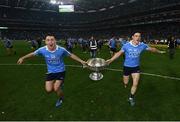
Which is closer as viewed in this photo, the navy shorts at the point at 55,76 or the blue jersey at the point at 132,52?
the navy shorts at the point at 55,76

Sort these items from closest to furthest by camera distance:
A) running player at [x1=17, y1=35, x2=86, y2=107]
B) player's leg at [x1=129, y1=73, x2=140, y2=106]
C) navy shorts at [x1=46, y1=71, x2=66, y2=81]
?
running player at [x1=17, y1=35, x2=86, y2=107]
navy shorts at [x1=46, y1=71, x2=66, y2=81]
player's leg at [x1=129, y1=73, x2=140, y2=106]

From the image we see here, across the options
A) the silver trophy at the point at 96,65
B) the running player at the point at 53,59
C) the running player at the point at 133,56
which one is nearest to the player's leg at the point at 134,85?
the running player at the point at 133,56

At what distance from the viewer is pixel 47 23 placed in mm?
113375

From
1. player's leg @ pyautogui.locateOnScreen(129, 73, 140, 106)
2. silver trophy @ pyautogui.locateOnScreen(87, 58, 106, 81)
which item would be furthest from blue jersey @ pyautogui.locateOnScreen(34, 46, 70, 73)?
player's leg @ pyautogui.locateOnScreen(129, 73, 140, 106)

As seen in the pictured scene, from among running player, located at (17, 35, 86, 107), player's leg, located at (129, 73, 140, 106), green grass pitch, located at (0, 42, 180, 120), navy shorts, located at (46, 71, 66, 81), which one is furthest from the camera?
player's leg, located at (129, 73, 140, 106)

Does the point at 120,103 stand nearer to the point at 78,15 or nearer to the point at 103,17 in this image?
the point at 103,17

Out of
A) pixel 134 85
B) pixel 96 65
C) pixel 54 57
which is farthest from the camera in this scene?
pixel 134 85

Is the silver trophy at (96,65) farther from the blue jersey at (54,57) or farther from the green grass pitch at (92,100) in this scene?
the green grass pitch at (92,100)

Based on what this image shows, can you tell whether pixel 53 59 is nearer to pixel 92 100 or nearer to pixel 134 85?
pixel 92 100

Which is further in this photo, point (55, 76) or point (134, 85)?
point (134, 85)

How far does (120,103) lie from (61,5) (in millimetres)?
105238

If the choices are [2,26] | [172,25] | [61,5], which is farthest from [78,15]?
[172,25]

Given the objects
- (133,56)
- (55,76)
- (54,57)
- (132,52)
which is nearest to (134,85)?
(133,56)

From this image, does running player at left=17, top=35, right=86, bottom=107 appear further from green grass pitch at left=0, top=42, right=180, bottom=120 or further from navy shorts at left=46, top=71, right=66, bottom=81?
green grass pitch at left=0, top=42, right=180, bottom=120
